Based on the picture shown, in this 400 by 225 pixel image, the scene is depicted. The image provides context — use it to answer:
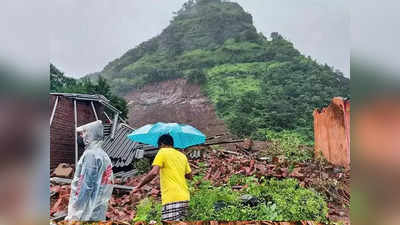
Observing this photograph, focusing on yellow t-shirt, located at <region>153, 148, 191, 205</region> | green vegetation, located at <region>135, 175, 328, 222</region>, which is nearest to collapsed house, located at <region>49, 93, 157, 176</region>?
yellow t-shirt, located at <region>153, 148, 191, 205</region>

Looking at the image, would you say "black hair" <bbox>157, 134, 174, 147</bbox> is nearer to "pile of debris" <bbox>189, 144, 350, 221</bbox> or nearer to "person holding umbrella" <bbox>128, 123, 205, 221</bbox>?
"person holding umbrella" <bbox>128, 123, 205, 221</bbox>

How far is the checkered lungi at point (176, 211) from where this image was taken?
4.02m

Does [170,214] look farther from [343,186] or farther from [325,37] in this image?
[325,37]

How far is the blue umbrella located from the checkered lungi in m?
0.56

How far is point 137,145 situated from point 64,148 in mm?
702

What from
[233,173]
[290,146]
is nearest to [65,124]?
[233,173]

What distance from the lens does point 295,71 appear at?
424cm

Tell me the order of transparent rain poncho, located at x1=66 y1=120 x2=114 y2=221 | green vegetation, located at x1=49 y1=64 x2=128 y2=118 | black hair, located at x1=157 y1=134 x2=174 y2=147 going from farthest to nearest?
green vegetation, located at x1=49 y1=64 x2=128 y2=118 < black hair, located at x1=157 y1=134 x2=174 y2=147 < transparent rain poncho, located at x1=66 y1=120 x2=114 y2=221

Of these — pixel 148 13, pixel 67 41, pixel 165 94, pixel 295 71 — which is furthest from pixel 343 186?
pixel 67 41

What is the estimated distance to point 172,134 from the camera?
4.23 m

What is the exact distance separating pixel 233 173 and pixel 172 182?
2.05 feet

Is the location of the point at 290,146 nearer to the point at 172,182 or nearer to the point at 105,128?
the point at 172,182

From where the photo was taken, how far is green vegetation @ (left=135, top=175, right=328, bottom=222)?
409cm

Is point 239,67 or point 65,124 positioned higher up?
point 239,67
